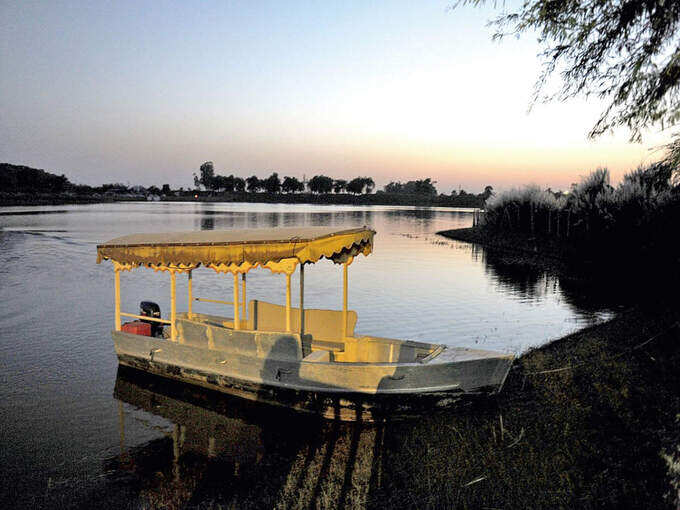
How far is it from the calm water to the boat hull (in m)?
0.41

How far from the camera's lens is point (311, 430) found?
8.38 metres

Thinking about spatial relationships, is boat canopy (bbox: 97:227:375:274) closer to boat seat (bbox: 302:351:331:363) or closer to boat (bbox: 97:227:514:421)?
boat (bbox: 97:227:514:421)

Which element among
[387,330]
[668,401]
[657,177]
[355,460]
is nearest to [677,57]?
[657,177]

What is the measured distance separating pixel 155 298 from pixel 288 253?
13319mm

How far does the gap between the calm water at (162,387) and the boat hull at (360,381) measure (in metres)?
0.41

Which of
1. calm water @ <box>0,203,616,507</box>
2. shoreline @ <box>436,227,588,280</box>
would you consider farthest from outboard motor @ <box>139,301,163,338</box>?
shoreline @ <box>436,227,588,280</box>

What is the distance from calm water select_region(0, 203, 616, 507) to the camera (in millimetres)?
6879

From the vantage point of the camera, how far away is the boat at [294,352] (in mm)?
8047

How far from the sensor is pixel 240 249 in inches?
350

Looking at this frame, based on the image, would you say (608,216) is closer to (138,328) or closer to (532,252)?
(532,252)

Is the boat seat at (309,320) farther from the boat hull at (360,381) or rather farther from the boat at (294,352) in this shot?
the boat hull at (360,381)

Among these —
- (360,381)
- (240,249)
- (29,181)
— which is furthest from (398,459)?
(29,181)

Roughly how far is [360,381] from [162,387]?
490cm

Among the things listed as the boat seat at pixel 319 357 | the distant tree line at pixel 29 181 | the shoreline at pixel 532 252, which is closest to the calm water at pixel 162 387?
the boat seat at pixel 319 357
